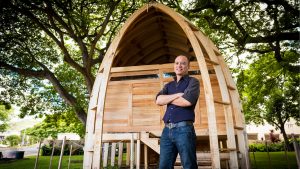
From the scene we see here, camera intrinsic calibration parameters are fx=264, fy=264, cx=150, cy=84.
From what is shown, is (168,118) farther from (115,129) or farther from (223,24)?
(223,24)

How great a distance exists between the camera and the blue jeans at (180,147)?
4.29 metres

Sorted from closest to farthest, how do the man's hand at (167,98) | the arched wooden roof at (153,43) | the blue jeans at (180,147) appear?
1. the blue jeans at (180,147)
2. the man's hand at (167,98)
3. the arched wooden roof at (153,43)

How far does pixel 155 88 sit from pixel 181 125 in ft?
17.2

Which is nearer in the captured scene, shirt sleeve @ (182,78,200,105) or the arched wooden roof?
shirt sleeve @ (182,78,200,105)

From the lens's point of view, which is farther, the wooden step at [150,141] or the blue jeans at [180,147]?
the wooden step at [150,141]

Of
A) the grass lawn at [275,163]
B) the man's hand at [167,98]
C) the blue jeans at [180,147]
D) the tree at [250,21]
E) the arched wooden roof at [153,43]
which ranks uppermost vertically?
the tree at [250,21]

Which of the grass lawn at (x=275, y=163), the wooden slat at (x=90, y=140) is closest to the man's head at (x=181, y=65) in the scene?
the wooden slat at (x=90, y=140)

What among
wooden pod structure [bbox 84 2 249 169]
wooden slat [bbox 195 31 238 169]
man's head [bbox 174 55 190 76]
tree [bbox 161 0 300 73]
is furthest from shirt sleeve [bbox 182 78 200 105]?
tree [bbox 161 0 300 73]

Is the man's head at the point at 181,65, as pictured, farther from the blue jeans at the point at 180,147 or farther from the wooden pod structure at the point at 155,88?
the wooden pod structure at the point at 155,88

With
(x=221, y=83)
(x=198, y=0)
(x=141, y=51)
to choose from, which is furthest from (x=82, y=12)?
(x=221, y=83)

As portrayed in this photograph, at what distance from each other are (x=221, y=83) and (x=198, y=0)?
9086 millimetres

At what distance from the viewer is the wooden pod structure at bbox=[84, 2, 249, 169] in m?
6.68

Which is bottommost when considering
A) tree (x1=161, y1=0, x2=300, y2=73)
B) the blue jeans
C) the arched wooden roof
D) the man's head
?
the blue jeans

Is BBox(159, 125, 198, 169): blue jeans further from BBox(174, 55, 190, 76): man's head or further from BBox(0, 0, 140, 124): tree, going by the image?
BBox(0, 0, 140, 124): tree
